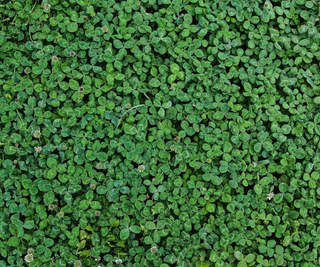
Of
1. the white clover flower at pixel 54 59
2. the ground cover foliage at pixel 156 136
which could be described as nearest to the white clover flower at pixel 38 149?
the ground cover foliage at pixel 156 136

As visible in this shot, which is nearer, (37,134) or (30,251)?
(30,251)

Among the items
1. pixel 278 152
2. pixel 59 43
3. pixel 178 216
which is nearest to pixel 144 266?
pixel 178 216

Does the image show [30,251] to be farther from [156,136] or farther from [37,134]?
[156,136]

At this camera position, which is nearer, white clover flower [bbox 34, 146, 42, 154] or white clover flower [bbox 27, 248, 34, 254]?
white clover flower [bbox 27, 248, 34, 254]

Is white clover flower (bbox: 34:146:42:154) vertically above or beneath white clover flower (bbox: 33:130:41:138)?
beneath

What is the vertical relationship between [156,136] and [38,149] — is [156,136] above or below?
above

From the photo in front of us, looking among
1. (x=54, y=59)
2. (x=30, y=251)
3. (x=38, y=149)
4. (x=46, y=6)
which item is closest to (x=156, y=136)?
(x=38, y=149)

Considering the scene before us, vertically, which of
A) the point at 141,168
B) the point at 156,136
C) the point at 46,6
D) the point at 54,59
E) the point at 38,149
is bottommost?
the point at 38,149

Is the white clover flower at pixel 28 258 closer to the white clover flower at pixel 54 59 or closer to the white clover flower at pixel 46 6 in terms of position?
the white clover flower at pixel 54 59

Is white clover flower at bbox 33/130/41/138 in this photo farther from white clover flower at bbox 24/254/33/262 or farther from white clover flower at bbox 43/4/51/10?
white clover flower at bbox 43/4/51/10

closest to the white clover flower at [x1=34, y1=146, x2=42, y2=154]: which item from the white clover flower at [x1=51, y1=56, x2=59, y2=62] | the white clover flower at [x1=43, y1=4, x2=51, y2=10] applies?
the white clover flower at [x1=51, y1=56, x2=59, y2=62]
